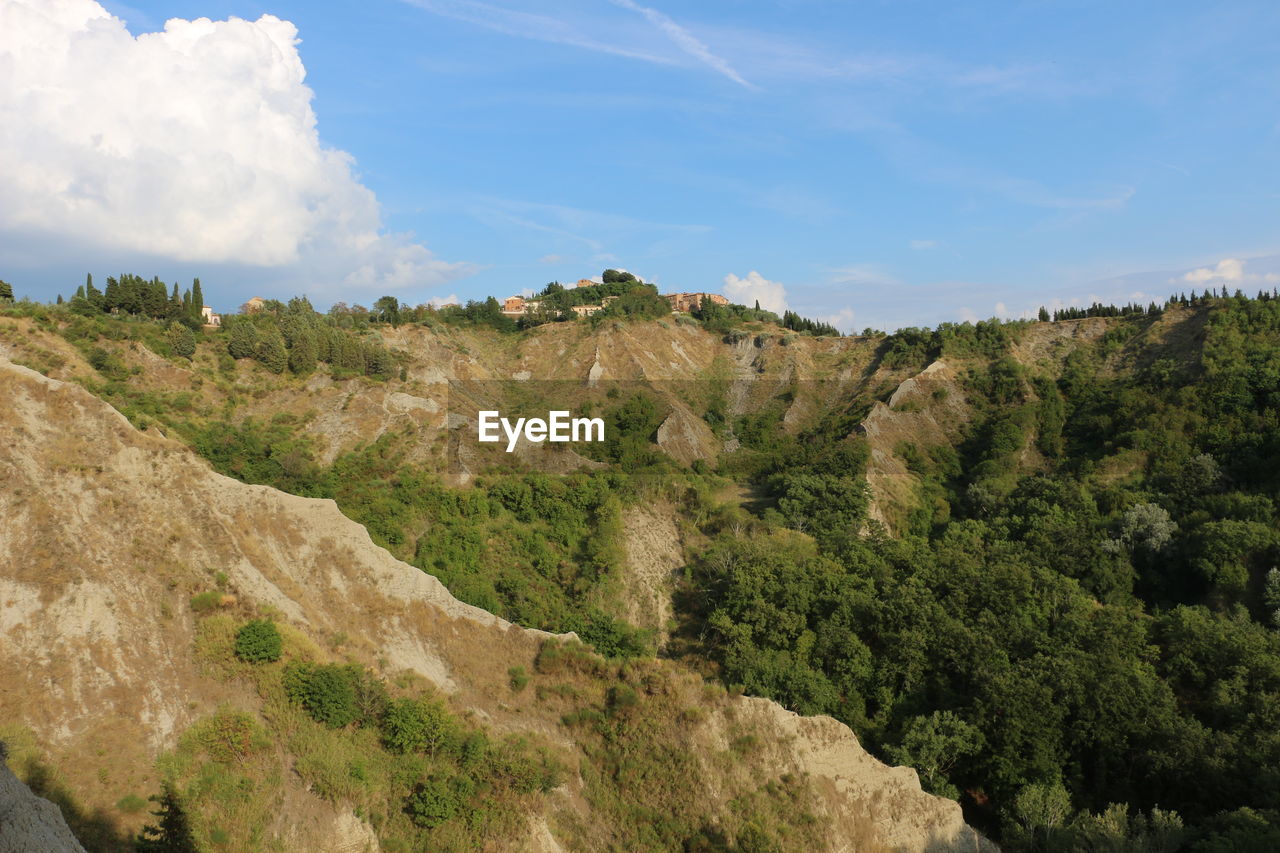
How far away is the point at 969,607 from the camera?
3145 cm

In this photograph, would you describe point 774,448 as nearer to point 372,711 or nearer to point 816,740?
point 816,740

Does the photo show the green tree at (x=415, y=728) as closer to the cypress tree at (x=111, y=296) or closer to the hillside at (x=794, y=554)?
the hillside at (x=794, y=554)

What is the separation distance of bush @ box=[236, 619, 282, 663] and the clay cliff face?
887 mm

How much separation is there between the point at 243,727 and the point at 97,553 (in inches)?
291

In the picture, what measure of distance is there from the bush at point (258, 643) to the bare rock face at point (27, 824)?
8.89 m

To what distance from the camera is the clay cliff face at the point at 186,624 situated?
1791 cm

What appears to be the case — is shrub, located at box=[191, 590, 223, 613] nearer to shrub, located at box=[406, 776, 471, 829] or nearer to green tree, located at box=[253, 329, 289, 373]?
shrub, located at box=[406, 776, 471, 829]

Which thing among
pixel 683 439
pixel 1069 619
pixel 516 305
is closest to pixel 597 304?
pixel 516 305

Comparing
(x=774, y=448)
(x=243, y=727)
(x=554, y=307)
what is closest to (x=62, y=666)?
(x=243, y=727)

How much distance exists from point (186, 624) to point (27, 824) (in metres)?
11.2

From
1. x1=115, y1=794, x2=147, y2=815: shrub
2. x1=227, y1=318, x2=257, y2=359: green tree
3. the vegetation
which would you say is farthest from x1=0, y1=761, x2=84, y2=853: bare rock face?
x1=227, y1=318, x2=257, y2=359: green tree

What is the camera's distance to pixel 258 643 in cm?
2045

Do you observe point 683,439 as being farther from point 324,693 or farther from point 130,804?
point 130,804

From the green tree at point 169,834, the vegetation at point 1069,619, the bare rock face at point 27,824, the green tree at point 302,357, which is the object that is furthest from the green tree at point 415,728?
the green tree at point 302,357
